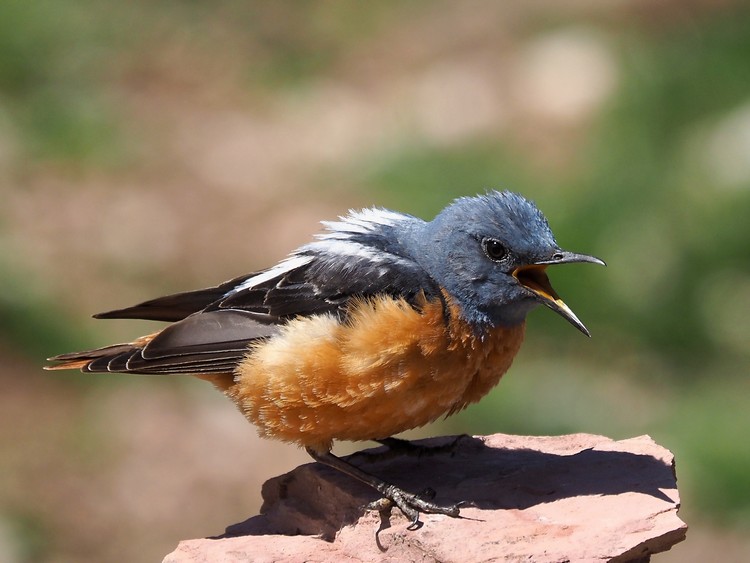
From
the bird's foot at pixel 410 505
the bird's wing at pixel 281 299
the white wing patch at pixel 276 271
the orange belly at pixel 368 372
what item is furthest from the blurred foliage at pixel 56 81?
the bird's foot at pixel 410 505

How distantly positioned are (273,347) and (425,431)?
4595 millimetres

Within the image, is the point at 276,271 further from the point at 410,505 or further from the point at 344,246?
the point at 410,505

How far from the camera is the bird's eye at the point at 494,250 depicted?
24.2ft

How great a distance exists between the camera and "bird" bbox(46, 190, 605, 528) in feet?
23.3

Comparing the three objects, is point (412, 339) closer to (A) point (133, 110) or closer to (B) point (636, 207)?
(B) point (636, 207)

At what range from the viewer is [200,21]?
1747 centimetres

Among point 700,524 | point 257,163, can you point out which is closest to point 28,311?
point 257,163

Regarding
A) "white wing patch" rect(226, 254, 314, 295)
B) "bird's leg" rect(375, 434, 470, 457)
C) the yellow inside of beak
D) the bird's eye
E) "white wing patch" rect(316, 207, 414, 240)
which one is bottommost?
"bird's leg" rect(375, 434, 470, 457)

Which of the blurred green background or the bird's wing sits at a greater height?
the blurred green background

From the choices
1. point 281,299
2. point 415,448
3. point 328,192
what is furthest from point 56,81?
point 415,448

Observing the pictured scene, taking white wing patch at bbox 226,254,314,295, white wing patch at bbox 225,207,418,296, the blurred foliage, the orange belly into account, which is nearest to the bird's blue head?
the orange belly

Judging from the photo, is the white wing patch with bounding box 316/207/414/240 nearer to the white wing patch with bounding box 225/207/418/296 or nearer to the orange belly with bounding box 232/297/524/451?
the white wing patch with bounding box 225/207/418/296

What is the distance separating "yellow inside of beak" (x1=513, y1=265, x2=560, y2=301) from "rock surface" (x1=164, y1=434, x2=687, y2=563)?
3.22 ft

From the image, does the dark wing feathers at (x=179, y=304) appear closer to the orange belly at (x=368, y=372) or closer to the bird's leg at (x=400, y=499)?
the orange belly at (x=368, y=372)
